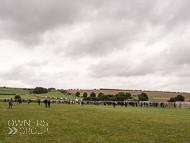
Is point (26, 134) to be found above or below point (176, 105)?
above

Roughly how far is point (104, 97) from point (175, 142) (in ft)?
364

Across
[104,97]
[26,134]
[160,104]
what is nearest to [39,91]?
[104,97]

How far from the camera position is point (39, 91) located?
168625 mm

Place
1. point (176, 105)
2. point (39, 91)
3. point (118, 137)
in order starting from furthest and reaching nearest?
point (39, 91) → point (176, 105) → point (118, 137)

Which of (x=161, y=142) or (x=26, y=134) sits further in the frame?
(x=26, y=134)

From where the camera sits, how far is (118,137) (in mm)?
11672

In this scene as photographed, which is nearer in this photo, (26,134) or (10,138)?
(10,138)

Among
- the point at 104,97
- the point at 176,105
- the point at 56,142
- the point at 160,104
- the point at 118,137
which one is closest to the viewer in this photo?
the point at 56,142

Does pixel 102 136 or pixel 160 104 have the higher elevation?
pixel 102 136

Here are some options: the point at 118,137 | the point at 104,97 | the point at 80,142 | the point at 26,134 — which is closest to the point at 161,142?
the point at 118,137

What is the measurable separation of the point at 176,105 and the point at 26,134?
59.4 meters

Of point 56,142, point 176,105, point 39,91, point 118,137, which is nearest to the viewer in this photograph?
point 56,142

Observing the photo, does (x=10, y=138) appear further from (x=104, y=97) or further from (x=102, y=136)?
(x=104, y=97)

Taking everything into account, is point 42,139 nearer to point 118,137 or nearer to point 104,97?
point 118,137
